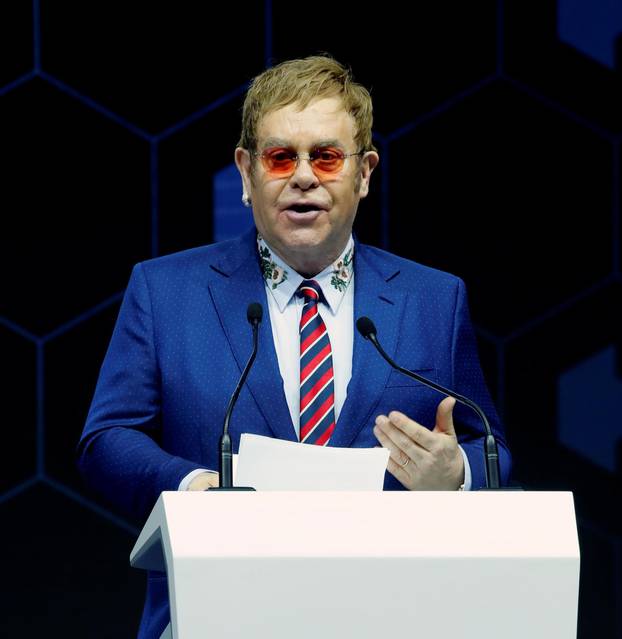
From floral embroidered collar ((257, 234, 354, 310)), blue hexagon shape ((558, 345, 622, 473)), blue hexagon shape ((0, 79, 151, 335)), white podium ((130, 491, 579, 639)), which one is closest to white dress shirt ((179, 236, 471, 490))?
floral embroidered collar ((257, 234, 354, 310))

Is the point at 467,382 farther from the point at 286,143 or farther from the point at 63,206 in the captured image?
the point at 63,206

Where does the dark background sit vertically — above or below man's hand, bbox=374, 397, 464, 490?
above

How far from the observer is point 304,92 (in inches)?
82.0

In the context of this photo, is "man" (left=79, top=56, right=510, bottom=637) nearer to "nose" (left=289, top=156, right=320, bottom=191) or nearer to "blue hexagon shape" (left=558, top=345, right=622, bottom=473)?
"nose" (left=289, top=156, right=320, bottom=191)

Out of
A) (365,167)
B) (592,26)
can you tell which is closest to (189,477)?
(365,167)

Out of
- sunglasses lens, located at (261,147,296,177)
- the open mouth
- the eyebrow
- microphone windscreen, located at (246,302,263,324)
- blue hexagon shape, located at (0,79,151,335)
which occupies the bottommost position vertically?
microphone windscreen, located at (246,302,263,324)

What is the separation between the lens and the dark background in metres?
3.00

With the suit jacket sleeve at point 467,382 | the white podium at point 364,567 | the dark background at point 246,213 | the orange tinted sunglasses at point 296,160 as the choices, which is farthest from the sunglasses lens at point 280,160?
the dark background at point 246,213

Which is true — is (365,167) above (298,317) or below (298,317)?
above

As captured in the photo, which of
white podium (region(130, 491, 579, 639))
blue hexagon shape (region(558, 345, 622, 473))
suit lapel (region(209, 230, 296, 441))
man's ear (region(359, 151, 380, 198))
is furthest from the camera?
blue hexagon shape (region(558, 345, 622, 473))

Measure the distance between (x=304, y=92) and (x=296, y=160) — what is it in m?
0.12

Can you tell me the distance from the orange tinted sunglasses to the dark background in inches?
39.4

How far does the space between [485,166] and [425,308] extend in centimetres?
105

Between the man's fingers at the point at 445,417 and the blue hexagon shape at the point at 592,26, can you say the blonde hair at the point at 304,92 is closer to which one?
the man's fingers at the point at 445,417
